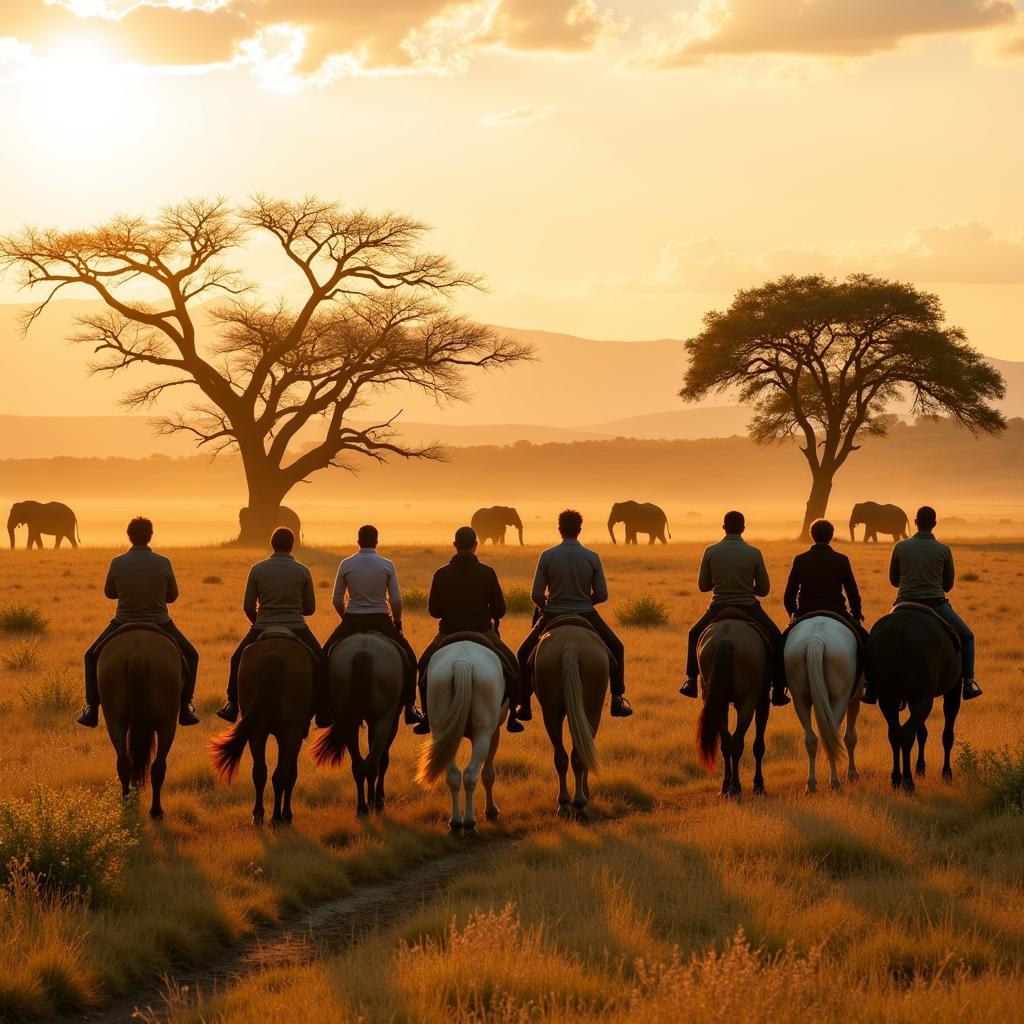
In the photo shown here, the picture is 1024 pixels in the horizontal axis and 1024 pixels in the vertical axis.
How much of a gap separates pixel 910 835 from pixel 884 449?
161953 millimetres

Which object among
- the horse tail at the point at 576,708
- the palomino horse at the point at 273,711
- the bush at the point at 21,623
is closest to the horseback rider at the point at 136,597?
the palomino horse at the point at 273,711

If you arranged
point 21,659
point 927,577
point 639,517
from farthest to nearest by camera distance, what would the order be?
point 639,517, point 21,659, point 927,577

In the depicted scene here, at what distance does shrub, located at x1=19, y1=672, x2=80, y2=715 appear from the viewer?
16.8m

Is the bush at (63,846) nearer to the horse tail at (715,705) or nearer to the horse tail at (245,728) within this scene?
the horse tail at (245,728)

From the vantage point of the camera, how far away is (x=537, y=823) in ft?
38.6

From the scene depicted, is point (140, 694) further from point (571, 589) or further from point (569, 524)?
point (569, 524)

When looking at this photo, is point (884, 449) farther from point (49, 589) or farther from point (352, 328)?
point (49, 589)

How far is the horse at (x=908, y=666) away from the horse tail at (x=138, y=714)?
6.29 meters

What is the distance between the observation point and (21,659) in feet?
65.9

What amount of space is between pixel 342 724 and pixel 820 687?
4.16 m

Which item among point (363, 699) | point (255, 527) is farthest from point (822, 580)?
point (255, 527)

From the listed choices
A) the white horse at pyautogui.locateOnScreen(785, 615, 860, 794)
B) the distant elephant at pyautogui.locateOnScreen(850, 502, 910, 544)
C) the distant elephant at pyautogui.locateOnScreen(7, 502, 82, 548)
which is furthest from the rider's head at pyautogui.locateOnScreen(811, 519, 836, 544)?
the distant elephant at pyautogui.locateOnScreen(850, 502, 910, 544)

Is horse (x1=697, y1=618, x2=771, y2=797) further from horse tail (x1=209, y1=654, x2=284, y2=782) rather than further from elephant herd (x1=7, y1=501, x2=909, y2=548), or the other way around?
elephant herd (x1=7, y1=501, x2=909, y2=548)

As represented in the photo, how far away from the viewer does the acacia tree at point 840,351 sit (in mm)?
54062
